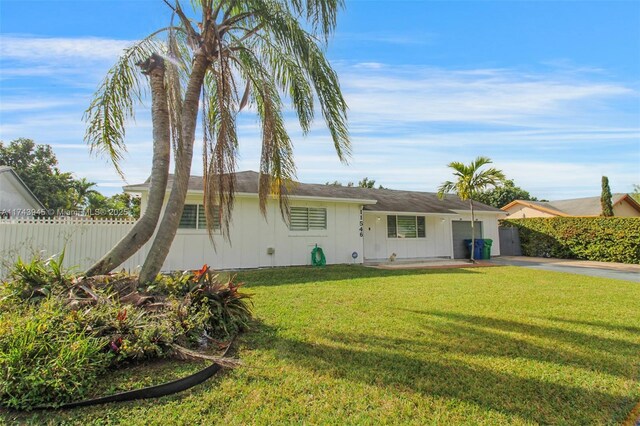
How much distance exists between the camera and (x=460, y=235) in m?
18.5

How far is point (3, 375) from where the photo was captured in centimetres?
279

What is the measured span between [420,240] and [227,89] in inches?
556

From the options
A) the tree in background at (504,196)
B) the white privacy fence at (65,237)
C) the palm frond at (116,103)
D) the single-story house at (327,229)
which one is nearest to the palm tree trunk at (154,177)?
the palm frond at (116,103)

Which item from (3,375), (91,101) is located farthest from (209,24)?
(3,375)

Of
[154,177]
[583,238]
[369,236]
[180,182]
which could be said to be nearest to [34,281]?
[154,177]

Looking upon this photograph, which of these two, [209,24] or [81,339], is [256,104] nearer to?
[209,24]

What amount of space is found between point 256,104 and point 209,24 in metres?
1.64

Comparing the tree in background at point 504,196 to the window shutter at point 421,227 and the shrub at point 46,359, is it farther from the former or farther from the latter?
the shrub at point 46,359

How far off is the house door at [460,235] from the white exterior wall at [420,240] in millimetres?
303

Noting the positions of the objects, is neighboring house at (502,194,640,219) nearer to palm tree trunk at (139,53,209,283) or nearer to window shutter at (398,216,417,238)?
window shutter at (398,216,417,238)

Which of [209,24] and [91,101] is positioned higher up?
[209,24]

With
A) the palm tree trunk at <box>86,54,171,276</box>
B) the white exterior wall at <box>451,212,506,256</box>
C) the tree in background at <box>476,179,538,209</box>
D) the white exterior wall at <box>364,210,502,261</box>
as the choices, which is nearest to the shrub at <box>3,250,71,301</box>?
the palm tree trunk at <box>86,54,171,276</box>

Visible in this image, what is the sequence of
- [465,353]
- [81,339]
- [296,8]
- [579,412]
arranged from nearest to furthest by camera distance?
[579,412], [81,339], [465,353], [296,8]

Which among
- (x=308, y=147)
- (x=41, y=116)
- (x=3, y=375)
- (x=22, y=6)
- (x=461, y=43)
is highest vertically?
(x=461, y=43)
